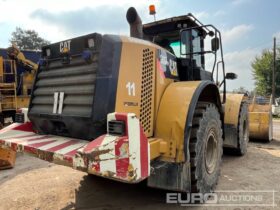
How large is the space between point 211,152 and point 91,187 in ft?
6.05

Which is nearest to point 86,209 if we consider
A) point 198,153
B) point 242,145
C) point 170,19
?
point 198,153

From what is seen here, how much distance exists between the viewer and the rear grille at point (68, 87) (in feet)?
10.6

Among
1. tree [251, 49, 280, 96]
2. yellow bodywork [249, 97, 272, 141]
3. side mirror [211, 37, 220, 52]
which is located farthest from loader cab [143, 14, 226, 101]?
tree [251, 49, 280, 96]

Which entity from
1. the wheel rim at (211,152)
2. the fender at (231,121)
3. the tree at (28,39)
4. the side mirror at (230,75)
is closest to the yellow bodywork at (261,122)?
the fender at (231,121)

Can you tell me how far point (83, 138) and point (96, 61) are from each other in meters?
0.90

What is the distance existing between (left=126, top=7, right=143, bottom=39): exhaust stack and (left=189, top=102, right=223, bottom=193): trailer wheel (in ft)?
4.54

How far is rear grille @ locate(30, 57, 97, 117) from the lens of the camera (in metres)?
3.22

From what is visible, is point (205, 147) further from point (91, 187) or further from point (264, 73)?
point (264, 73)

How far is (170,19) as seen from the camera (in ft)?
15.7

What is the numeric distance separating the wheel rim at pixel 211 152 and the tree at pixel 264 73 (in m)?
31.1

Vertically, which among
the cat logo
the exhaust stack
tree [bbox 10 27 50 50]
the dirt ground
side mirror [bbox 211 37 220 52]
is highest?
tree [bbox 10 27 50 50]

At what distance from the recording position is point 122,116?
2666 mm

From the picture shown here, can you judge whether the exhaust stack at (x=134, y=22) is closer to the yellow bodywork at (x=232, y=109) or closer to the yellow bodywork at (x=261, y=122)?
the yellow bodywork at (x=232, y=109)

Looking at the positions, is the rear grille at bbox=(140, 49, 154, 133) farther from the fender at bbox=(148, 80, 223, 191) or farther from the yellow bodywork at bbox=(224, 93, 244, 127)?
the yellow bodywork at bbox=(224, 93, 244, 127)
